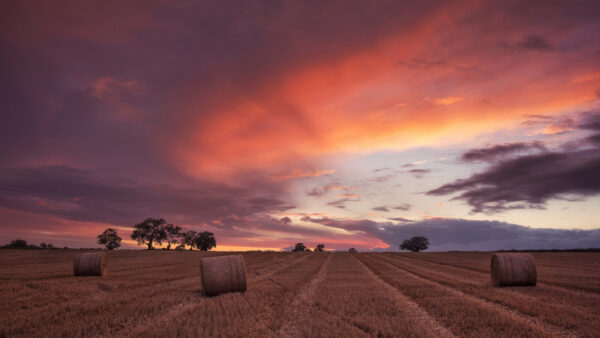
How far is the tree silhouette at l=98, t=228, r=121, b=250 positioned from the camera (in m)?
99.9

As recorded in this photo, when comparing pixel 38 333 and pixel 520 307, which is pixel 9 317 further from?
pixel 520 307

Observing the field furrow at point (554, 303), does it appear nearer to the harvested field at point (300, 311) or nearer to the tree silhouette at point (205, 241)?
the harvested field at point (300, 311)

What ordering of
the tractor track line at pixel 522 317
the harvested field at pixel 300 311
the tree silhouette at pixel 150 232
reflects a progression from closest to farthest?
the harvested field at pixel 300 311 → the tractor track line at pixel 522 317 → the tree silhouette at pixel 150 232

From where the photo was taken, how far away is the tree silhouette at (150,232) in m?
97.5

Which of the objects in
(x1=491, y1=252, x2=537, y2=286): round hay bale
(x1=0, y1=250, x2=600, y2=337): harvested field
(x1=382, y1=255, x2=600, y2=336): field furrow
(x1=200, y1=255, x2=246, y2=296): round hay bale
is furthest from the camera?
(x1=491, y1=252, x2=537, y2=286): round hay bale

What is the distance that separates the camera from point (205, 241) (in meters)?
113

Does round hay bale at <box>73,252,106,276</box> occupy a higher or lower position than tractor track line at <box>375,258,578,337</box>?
higher

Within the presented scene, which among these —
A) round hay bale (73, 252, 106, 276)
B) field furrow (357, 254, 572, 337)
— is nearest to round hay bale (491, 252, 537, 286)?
field furrow (357, 254, 572, 337)

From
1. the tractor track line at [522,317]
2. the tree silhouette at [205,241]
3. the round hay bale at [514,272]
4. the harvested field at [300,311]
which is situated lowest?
the tractor track line at [522,317]

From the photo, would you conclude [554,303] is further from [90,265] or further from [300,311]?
[90,265]

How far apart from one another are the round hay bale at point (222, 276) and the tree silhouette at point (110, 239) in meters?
98.8

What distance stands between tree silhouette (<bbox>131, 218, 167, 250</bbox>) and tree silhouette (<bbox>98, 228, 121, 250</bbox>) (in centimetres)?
685

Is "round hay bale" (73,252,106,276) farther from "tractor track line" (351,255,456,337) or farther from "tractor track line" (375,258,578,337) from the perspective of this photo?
"tractor track line" (375,258,578,337)

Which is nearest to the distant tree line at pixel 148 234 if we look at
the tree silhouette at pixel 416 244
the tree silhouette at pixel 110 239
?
the tree silhouette at pixel 110 239
